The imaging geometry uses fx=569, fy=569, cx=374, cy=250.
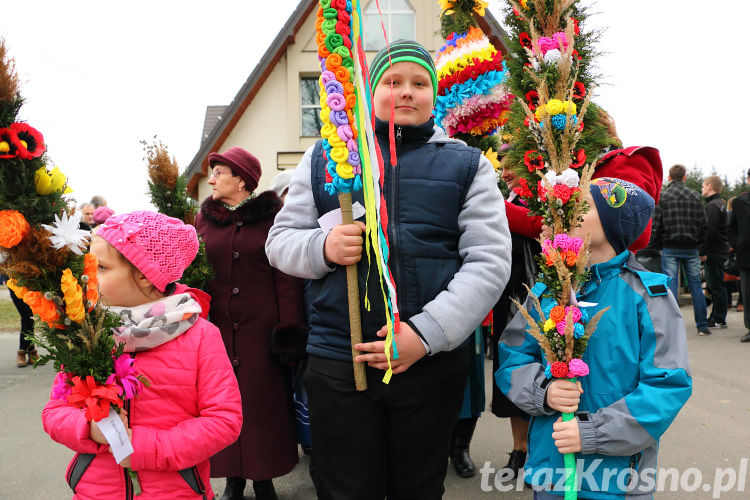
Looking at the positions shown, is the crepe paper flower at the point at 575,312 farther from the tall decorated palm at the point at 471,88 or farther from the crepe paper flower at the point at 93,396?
the tall decorated palm at the point at 471,88

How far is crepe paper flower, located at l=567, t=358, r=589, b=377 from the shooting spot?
6.25 ft

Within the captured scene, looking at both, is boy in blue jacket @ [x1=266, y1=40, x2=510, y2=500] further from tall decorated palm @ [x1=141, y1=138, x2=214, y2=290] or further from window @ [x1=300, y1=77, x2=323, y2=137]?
window @ [x1=300, y1=77, x2=323, y2=137]

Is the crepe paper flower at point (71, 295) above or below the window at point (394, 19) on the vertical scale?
below

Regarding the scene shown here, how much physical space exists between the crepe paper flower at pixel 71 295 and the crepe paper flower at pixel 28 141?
311 millimetres

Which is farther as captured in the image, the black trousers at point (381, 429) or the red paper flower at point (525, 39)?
the red paper flower at point (525, 39)

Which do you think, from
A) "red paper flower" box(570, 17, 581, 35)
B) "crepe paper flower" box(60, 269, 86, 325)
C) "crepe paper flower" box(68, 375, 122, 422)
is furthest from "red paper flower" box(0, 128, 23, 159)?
"red paper flower" box(570, 17, 581, 35)

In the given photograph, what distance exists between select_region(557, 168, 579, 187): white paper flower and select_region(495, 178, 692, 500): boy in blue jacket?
174 mm

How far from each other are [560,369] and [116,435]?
1.41 meters

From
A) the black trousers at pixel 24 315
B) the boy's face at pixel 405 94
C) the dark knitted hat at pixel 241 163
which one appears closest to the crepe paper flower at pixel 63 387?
the boy's face at pixel 405 94

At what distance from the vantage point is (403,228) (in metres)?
1.87

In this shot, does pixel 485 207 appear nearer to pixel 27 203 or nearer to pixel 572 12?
pixel 572 12

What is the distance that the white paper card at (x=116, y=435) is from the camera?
1634mm

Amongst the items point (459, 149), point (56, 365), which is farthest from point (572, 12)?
point (56, 365)

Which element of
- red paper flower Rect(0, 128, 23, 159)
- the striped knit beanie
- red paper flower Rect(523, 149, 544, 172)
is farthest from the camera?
red paper flower Rect(523, 149, 544, 172)
